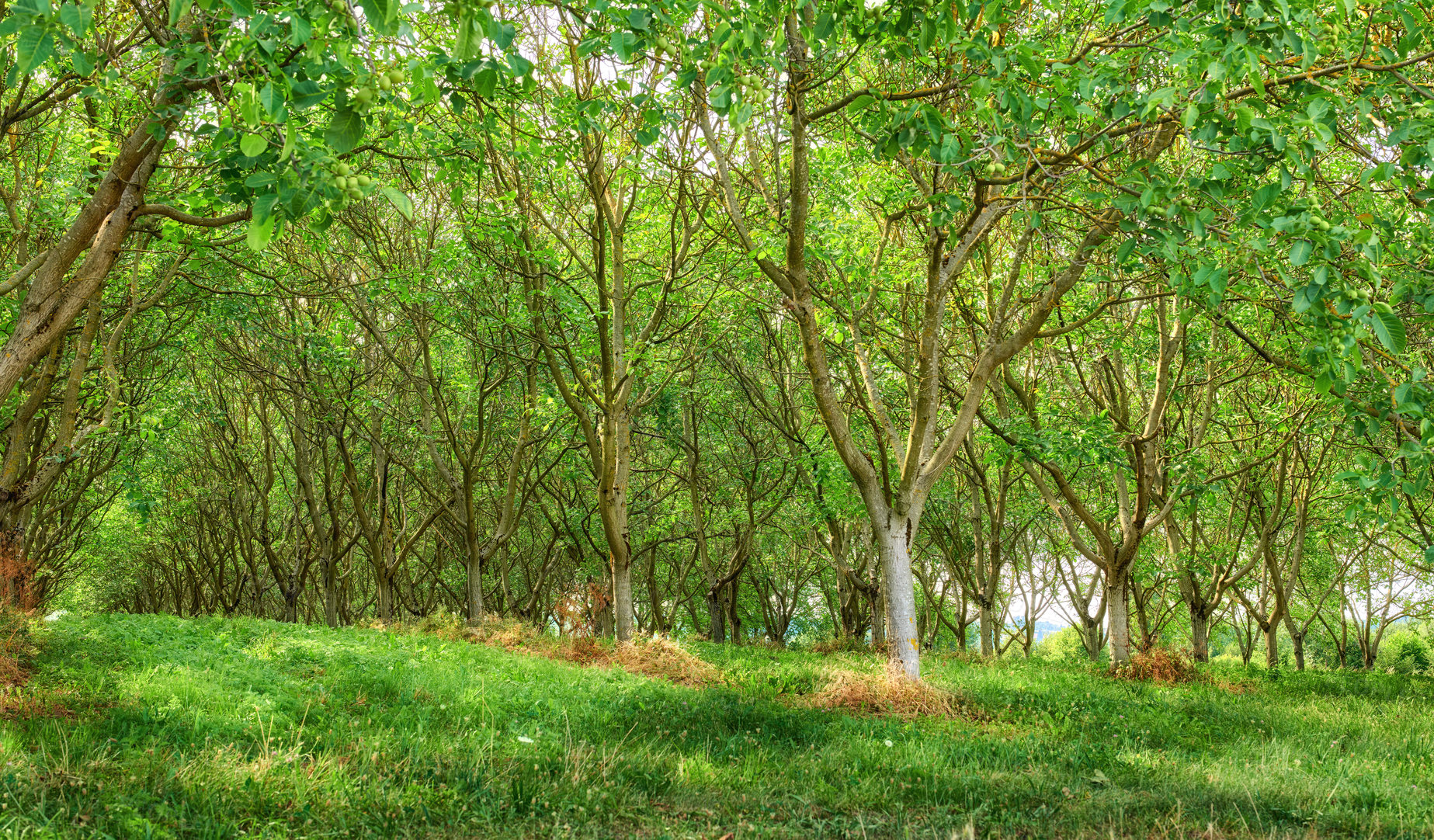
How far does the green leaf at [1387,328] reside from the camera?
3.56m

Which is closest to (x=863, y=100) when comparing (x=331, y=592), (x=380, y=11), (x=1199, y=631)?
(x=380, y=11)

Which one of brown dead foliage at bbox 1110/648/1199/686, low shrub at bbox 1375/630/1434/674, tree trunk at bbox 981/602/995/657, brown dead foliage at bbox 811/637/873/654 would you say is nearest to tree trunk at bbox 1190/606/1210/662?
brown dead foliage at bbox 1110/648/1199/686

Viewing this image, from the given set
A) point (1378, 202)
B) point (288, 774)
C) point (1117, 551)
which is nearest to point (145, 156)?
point (288, 774)

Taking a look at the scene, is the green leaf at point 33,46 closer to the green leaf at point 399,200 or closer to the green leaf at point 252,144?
the green leaf at point 252,144

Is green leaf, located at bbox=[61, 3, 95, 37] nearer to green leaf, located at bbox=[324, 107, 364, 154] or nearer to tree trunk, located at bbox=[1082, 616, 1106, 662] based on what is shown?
green leaf, located at bbox=[324, 107, 364, 154]

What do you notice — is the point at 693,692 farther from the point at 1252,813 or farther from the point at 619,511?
the point at 1252,813

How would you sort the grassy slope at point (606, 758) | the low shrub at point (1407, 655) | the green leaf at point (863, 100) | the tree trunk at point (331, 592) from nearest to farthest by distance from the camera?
the green leaf at point (863, 100) → the grassy slope at point (606, 758) → the tree trunk at point (331, 592) → the low shrub at point (1407, 655)

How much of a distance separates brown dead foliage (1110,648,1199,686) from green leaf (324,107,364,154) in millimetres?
14534

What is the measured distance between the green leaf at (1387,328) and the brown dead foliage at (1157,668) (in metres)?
11.4

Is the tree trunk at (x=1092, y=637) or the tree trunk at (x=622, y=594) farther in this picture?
the tree trunk at (x=1092, y=637)

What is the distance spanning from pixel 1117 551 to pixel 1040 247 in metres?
5.67

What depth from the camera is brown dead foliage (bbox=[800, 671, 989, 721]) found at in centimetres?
948

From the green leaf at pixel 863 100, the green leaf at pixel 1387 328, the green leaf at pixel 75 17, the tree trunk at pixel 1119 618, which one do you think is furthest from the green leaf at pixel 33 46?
the tree trunk at pixel 1119 618

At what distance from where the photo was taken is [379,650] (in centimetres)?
1124
